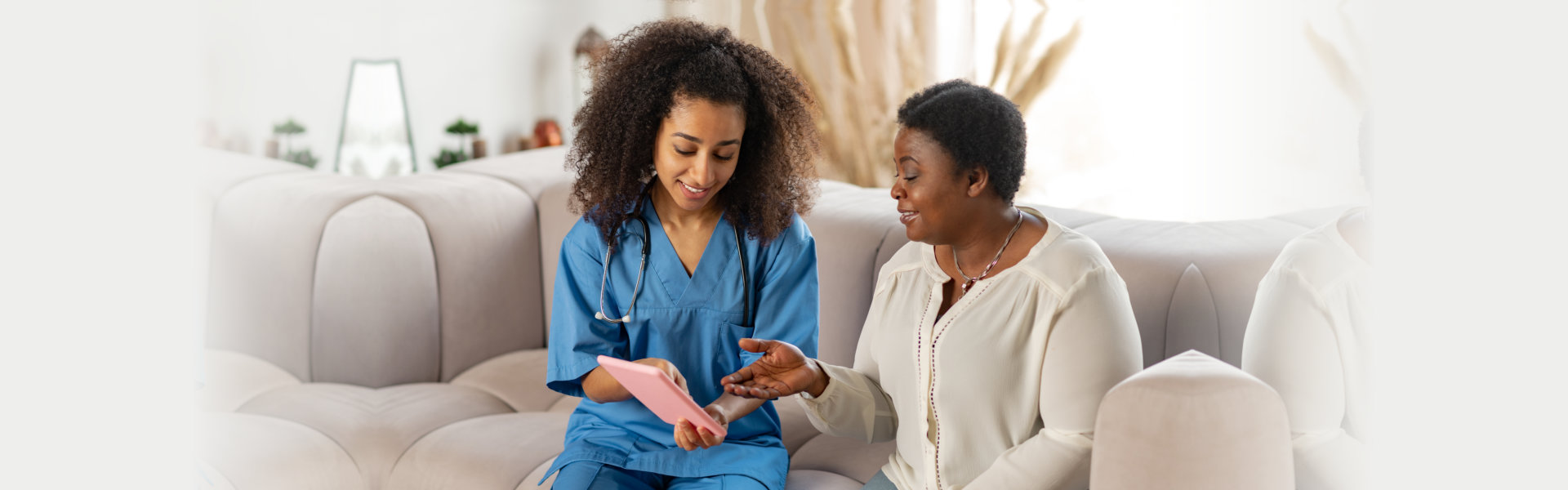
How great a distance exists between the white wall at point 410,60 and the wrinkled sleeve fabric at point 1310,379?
11.0 ft

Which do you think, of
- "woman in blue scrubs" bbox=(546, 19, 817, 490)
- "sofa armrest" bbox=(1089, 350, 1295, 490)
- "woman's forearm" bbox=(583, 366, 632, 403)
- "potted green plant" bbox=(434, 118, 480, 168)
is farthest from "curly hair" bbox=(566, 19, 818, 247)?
"potted green plant" bbox=(434, 118, 480, 168)

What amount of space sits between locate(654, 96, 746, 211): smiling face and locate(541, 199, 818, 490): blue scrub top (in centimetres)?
16

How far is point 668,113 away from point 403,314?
1107 millimetres

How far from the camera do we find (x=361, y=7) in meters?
4.08

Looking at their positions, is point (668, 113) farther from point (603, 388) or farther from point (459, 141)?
point (459, 141)

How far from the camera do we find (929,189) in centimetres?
125

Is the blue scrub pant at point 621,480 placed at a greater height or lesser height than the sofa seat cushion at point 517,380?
greater

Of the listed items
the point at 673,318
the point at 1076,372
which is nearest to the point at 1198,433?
the point at 1076,372

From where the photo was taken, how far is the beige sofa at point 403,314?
187 centimetres

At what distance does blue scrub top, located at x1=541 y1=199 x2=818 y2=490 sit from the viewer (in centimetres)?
156

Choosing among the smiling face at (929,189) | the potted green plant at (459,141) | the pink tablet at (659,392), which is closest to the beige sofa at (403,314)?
the pink tablet at (659,392)

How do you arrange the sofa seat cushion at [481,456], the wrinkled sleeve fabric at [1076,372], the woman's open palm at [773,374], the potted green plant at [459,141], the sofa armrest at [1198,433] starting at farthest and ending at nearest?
1. the potted green plant at [459,141]
2. the sofa seat cushion at [481,456]
3. the woman's open palm at [773,374]
4. the wrinkled sleeve fabric at [1076,372]
5. the sofa armrest at [1198,433]

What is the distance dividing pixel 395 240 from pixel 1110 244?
150 cm

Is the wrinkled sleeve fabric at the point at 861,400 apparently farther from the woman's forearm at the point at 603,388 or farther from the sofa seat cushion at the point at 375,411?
the sofa seat cushion at the point at 375,411
